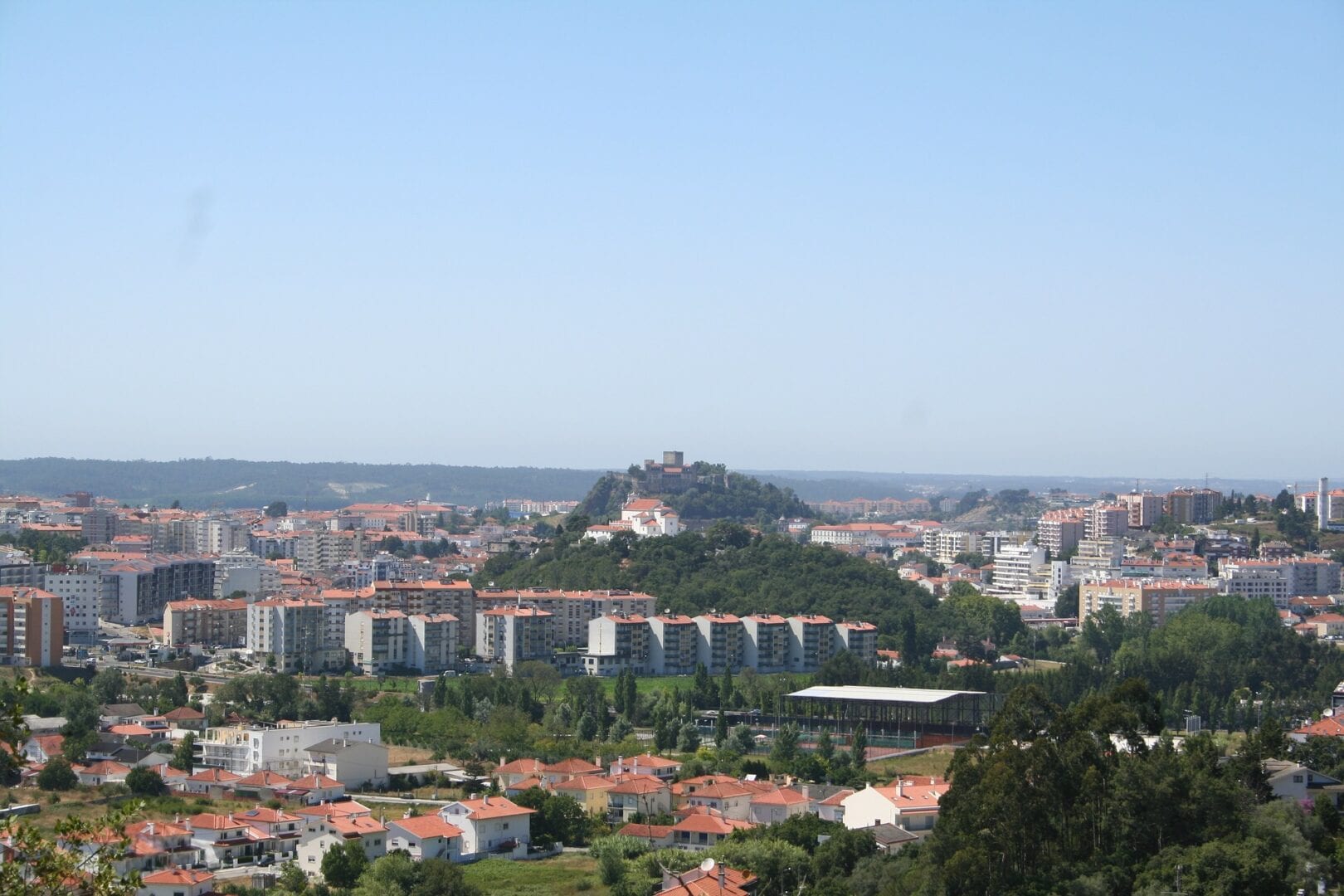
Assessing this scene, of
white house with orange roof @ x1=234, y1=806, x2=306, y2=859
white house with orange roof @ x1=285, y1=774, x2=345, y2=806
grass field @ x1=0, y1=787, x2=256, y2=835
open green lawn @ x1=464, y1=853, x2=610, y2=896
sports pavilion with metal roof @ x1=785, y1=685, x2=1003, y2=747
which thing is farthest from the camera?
sports pavilion with metal roof @ x1=785, y1=685, x2=1003, y2=747

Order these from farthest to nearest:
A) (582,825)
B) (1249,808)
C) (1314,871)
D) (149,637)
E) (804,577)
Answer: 1. (804,577)
2. (149,637)
3. (582,825)
4. (1249,808)
5. (1314,871)

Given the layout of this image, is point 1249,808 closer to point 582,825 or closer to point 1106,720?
point 1106,720

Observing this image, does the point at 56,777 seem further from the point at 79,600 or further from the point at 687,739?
the point at 79,600

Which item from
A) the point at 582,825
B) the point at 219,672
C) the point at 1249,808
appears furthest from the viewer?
the point at 219,672

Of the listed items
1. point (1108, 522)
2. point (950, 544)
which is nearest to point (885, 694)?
point (1108, 522)

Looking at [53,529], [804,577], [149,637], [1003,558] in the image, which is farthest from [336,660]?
[1003,558]

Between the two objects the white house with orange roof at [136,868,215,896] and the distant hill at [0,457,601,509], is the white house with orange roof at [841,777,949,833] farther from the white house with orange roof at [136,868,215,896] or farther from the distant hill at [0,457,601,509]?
the distant hill at [0,457,601,509]

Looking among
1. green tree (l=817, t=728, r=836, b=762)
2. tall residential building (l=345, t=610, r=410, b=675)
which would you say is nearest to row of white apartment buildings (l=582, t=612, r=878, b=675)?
tall residential building (l=345, t=610, r=410, b=675)
